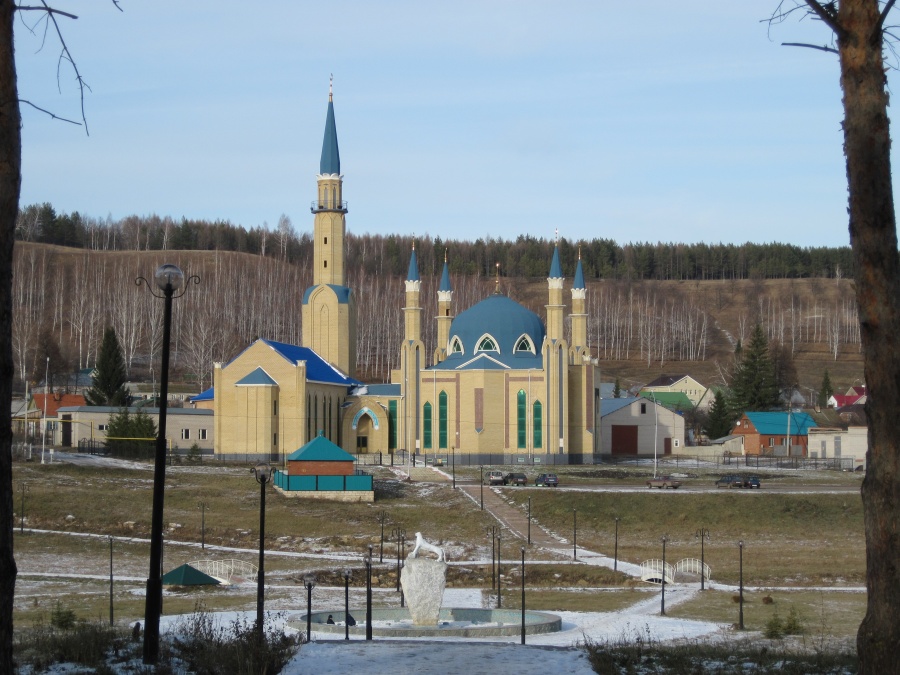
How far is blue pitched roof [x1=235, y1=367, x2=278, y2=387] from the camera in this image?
2640 inches

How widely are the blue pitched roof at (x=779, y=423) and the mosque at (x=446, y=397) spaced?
15798 mm

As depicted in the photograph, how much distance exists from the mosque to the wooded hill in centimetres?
2845

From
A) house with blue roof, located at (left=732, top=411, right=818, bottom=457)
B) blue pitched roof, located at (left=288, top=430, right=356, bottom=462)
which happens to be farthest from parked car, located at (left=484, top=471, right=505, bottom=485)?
house with blue roof, located at (left=732, top=411, right=818, bottom=457)

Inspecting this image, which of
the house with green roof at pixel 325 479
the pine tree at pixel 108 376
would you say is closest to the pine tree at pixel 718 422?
the pine tree at pixel 108 376

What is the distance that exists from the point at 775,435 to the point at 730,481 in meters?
28.1

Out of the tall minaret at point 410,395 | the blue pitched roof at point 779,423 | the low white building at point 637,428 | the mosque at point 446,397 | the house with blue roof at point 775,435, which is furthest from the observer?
the blue pitched roof at point 779,423

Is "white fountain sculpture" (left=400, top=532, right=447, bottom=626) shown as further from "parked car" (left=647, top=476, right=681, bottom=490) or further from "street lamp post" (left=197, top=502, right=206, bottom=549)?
"parked car" (left=647, top=476, right=681, bottom=490)

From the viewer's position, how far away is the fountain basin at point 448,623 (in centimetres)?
2209

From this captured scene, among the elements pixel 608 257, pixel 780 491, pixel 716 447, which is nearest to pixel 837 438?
pixel 716 447

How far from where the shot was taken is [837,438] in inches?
3007

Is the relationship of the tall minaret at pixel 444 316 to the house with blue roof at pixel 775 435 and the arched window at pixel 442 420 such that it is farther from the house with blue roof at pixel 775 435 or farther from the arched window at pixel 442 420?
the house with blue roof at pixel 775 435

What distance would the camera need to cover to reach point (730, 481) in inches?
2269

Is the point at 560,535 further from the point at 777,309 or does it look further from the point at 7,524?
the point at 777,309

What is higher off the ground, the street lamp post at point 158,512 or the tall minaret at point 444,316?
the tall minaret at point 444,316
